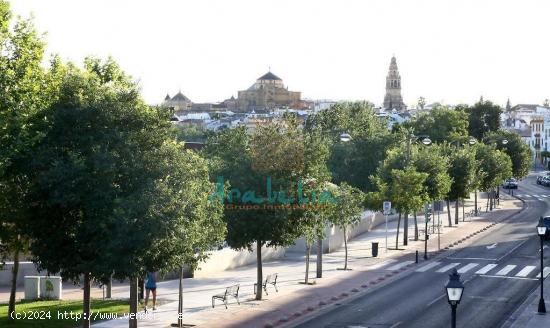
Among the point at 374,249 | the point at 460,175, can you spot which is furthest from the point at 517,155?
the point at 374,249

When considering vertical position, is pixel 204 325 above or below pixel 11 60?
below

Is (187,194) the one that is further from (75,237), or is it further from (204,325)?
(204,325)

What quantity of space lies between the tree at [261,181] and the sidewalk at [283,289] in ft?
7.32

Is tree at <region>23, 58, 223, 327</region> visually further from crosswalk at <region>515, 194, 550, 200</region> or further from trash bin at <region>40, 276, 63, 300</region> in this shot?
→ crosswalk at <region>515, 194, 550, 200</region>

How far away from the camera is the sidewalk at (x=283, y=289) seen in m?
30.1

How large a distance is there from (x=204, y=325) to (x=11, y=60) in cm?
1106

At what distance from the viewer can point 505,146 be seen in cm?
10494

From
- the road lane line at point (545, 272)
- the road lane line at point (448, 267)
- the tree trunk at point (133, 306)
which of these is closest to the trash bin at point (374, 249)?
the road lane line at point (448, 267)

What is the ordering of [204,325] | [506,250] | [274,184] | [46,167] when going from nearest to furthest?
1. [46,167]
2. [204,325]
3. [274,184]
4. [506,250]

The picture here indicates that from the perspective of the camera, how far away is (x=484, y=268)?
44.5m

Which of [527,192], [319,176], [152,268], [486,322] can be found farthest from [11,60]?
[527,192]

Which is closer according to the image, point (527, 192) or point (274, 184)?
point (274, 184)

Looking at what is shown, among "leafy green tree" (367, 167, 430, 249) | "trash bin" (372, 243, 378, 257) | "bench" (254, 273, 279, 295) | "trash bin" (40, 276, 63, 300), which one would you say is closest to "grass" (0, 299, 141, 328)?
"trash bin" (40, 276, 63, 300)

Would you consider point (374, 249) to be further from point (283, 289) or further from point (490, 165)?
point (490, 165)
